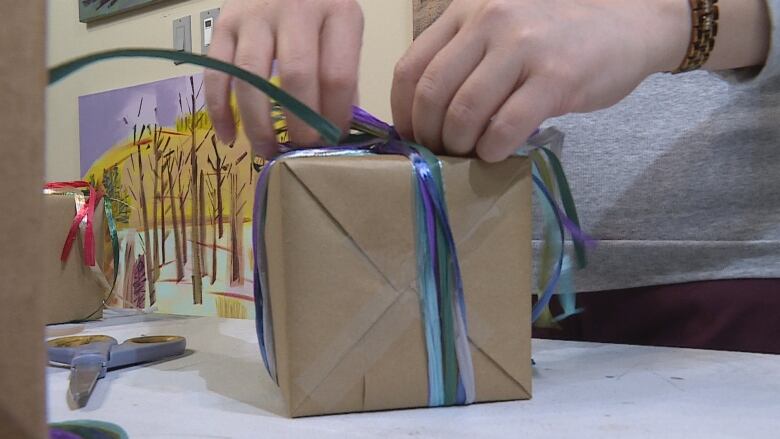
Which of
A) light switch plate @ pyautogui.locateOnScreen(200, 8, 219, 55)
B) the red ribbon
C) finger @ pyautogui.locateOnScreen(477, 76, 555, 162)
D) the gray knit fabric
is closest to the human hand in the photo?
finger @ pyautogui.locateOnScreen(477, 76, 555, 162)

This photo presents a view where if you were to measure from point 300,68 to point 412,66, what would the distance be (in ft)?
0.22

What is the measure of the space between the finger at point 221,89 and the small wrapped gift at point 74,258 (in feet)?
1.31

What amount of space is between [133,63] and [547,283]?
1056 mm

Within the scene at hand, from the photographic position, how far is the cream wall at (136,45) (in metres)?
0.96

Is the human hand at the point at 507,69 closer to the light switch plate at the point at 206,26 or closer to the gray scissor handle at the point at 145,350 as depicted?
the gray scissor handle at the point at 145,350

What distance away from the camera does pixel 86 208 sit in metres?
0.76

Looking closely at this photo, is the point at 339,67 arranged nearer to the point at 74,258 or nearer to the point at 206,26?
the point at 74,258

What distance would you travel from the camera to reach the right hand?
0.37m

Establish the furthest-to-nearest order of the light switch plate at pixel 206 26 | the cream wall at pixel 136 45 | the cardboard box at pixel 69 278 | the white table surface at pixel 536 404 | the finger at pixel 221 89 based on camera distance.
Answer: the light switch plate at pixel 206 26
the cream wall at pixel 136 45
the cardboard box at pixel 69 278
the finger at pixel 221 89
the white table surface at pixel 536 404

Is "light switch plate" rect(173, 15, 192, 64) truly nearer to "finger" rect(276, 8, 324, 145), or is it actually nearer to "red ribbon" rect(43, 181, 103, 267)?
"red ribbon" rect(43, 181, 103, 267)

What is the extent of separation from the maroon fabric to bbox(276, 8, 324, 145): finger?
354 mm

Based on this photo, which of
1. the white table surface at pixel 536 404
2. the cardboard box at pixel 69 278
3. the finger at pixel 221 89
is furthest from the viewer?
the cardboard box at pixel 69 278

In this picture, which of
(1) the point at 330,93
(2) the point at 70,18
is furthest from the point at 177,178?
(1) the point at 330,93

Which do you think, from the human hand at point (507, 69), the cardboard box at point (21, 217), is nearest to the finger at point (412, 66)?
the human hand at point (507, 69)
